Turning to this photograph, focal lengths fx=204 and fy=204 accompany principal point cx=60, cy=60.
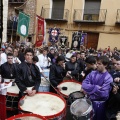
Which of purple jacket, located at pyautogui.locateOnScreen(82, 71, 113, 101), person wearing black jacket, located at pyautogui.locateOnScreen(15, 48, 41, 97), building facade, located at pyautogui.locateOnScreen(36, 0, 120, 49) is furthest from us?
building facade, located at pyautogui.locateOnScreen(36, 0, 120, 49)

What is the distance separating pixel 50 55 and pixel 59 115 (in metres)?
7.26

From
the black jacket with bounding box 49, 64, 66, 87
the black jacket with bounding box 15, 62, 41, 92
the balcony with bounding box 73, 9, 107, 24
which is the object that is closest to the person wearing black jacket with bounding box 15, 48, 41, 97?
the black jacket with bounding box 15, 62, 41, 92

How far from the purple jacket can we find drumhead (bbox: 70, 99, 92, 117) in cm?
25

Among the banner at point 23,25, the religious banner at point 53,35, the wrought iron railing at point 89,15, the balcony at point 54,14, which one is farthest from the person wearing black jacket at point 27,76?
the balcony at point 54,14

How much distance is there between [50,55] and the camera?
10531 millimetres

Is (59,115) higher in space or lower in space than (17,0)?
lower

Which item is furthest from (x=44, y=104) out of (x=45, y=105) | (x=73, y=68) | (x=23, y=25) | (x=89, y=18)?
(x=89, y=18)

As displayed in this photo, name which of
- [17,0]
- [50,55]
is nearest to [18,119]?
[50,55]

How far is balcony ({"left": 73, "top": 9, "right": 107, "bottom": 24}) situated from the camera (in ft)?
58.2

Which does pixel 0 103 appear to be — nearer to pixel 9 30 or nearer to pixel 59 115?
pixel 59 115

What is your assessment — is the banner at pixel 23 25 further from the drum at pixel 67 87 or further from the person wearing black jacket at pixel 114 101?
the person wearing black jacket at pixel 114 101

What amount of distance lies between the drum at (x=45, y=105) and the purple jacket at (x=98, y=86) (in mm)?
547

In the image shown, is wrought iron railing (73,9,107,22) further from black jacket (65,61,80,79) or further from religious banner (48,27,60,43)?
black jacket (65,61,80,79)

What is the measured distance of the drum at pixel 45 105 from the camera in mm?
3383
